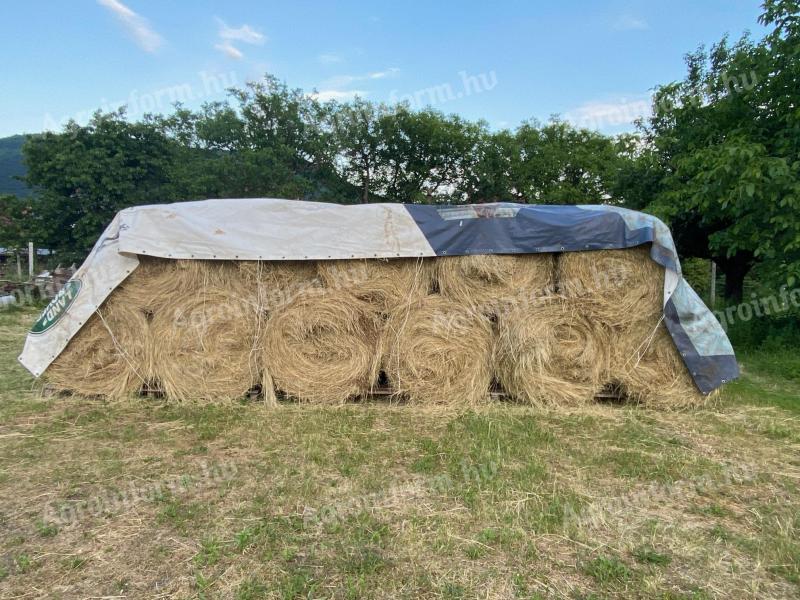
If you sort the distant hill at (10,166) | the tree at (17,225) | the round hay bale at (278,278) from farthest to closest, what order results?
the distant hill at (10,166) → the tree at (17,225) → the round hay bale at (278,278)

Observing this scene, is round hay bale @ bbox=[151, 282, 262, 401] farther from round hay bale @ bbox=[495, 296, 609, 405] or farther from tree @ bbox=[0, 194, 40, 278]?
tree @ bbox=[0, 194, 40, 278]

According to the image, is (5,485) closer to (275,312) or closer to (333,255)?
(275,312)

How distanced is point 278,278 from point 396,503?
8.90 ft

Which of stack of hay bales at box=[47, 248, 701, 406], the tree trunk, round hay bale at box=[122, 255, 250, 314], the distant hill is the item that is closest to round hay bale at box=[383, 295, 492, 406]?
stack of hay bales at box=[47, 248, 701, 406]

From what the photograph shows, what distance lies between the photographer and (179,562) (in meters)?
2.27

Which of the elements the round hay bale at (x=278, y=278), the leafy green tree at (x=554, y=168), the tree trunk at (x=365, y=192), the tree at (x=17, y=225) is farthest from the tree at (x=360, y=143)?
the round hay bale at (x=278, y=278)

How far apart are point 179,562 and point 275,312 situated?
268cm

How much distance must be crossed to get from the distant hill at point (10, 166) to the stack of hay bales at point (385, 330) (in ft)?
116

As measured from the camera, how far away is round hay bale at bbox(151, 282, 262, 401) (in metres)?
4.64

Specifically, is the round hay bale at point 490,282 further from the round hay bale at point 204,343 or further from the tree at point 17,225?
the tree at point 17,225

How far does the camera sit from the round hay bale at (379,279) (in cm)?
464

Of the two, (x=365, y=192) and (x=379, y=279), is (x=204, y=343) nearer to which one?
(x=379, y=279)

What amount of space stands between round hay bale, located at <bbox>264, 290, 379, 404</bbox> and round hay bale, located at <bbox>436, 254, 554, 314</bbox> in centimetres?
86

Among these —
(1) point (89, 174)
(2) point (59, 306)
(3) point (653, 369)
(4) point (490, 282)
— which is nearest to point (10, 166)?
(1) point (89, 174)
